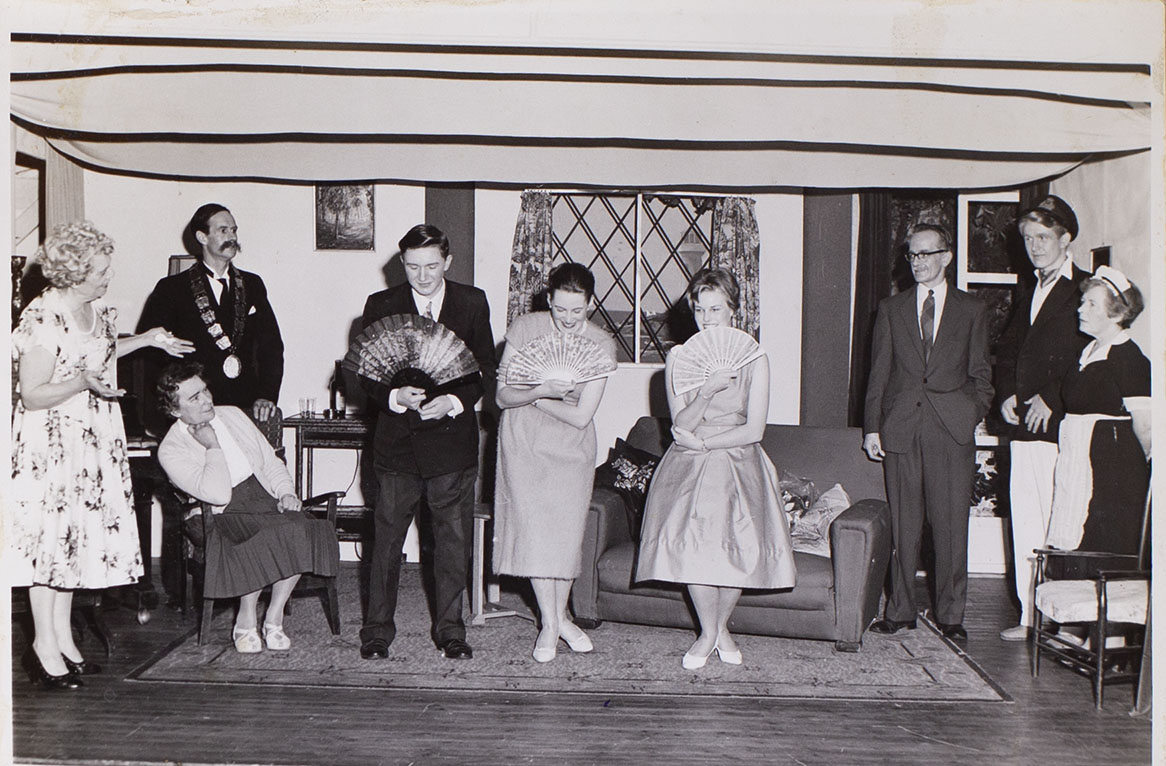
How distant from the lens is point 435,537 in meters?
3.92

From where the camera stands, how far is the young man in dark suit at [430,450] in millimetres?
3727

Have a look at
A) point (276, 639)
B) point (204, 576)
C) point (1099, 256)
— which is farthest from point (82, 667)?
point (1099, 256)

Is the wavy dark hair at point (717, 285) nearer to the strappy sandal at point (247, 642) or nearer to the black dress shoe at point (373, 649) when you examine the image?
the black dress shoe at point (373, 649)

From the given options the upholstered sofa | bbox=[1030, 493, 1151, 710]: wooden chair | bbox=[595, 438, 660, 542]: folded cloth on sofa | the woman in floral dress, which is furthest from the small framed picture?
the woman in floral dress

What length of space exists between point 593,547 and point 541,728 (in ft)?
4.07

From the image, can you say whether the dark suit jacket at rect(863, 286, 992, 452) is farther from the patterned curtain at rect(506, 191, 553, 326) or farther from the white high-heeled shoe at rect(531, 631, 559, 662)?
the patterned curtain at rect(506, 191, 553, 326)

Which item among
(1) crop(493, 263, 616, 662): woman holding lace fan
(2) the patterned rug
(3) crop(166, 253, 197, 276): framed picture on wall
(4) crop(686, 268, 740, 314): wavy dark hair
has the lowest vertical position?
(2) the patterned rug

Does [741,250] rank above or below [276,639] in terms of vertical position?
above

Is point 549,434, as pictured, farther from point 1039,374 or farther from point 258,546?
point 1039,374

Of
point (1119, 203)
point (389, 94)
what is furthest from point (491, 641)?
point (1119, 203)

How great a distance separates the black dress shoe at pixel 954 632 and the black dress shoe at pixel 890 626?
5.6 inches

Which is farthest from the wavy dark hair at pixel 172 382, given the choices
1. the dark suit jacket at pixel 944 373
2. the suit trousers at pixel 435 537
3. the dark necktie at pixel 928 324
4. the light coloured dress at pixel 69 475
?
the dark necktie at pixel 928 324

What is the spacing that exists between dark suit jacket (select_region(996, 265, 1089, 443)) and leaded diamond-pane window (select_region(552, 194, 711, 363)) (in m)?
2.00

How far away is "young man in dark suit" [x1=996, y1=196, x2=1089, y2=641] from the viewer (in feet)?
14.2
